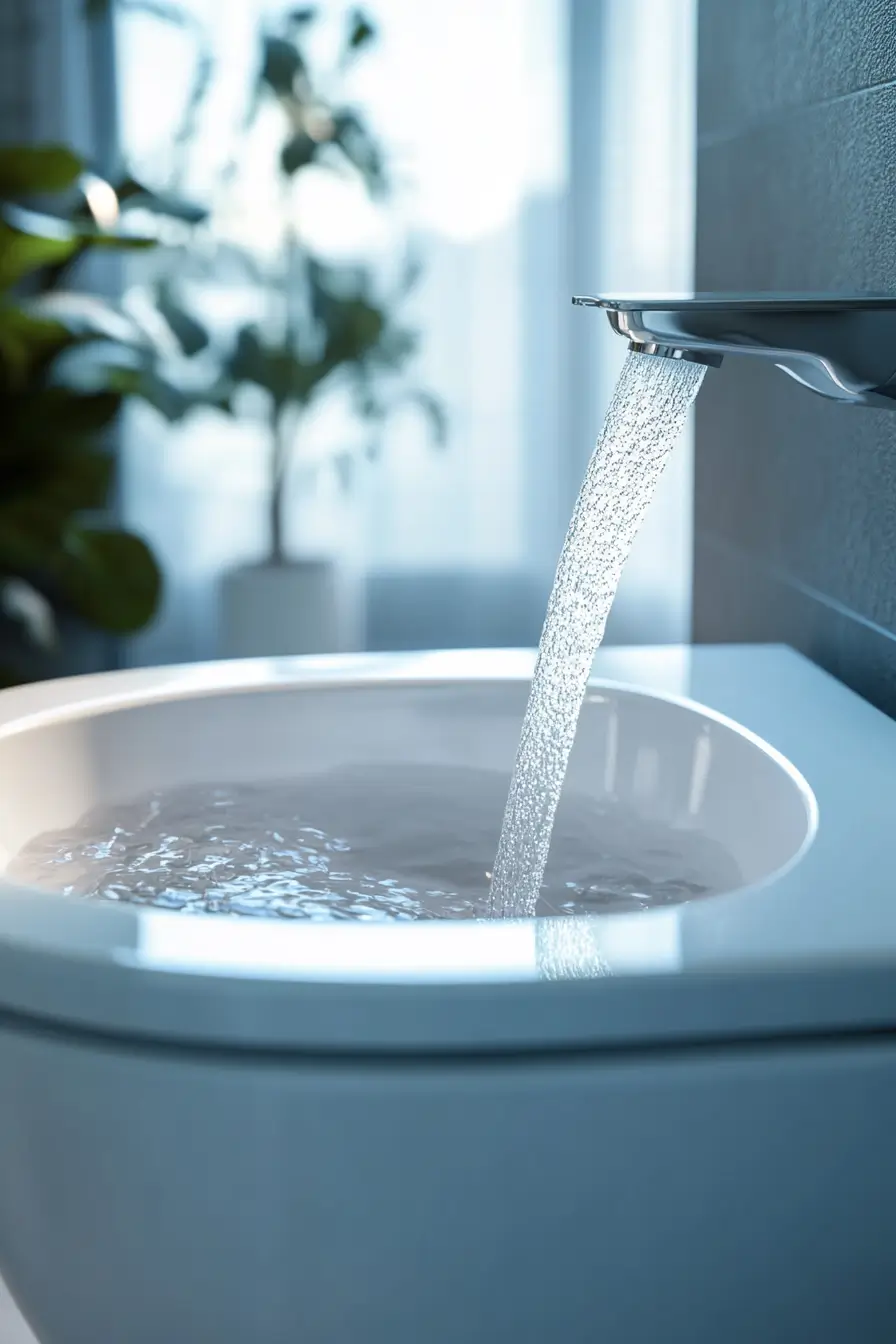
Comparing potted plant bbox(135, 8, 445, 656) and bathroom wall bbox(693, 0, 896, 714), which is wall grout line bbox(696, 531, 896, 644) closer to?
bathroom wall bbox(693, 0, 896, 714)

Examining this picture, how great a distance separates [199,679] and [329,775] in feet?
0.43

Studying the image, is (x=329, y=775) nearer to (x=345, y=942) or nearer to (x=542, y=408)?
(x=345, y=942)

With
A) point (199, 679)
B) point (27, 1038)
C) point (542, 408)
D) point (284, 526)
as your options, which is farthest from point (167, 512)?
point (27, 1038)

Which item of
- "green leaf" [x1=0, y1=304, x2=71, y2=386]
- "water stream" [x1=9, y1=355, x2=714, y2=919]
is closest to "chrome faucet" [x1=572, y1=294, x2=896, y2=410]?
"water stream" [x1=9, y1=355, x2=714, y2=919]

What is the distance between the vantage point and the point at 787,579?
1391mm

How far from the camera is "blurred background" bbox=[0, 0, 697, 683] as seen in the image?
9.42ft

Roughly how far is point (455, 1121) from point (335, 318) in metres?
2.47

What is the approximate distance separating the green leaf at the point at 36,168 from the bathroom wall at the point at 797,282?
122cm

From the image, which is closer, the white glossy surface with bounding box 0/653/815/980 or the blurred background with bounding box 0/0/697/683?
the white glossy surface with bounding box 0/653/815/980

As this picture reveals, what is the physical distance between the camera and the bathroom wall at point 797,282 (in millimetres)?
1140

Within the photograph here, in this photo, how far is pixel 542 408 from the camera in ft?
10.8

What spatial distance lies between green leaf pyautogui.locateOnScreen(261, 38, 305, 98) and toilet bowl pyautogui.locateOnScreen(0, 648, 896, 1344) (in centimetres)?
245

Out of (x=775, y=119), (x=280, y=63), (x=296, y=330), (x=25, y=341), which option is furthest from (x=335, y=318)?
(x=775, y=119)

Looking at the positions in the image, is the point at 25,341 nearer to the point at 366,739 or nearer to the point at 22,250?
the point at 22,250
